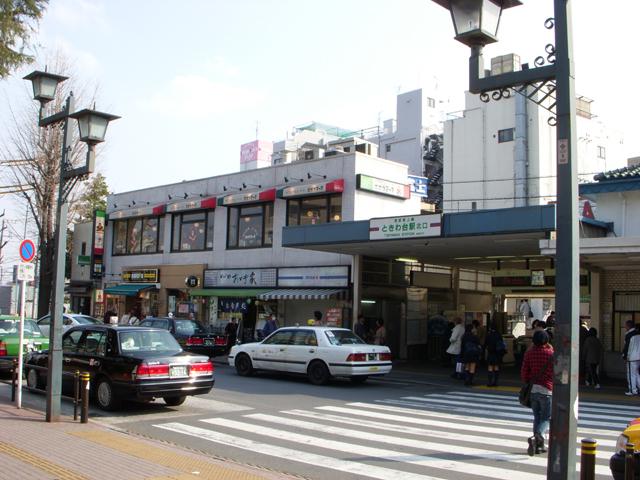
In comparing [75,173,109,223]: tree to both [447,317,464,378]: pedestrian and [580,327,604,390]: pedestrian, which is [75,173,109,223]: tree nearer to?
[447,317,464,378]: pedestrian

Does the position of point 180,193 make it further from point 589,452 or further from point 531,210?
point 589,452

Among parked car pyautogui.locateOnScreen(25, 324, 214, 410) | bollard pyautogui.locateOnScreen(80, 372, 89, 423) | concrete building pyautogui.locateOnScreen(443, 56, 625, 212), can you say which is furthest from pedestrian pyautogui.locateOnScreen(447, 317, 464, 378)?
concrete building pyautogui.locateOnScreen(443, 56, 625, 212)

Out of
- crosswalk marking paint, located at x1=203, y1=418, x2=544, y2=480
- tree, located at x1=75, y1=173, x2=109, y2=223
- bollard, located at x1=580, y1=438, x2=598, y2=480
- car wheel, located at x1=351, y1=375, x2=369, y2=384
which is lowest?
car wheel, located at x1=351, y1=375, x2=369, y2=384

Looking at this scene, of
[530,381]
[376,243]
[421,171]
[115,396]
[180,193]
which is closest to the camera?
[530,381]

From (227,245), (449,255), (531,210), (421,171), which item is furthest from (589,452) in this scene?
(421,171)

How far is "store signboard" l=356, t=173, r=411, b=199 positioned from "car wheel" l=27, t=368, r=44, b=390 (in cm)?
1465

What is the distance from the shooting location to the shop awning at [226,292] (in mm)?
28491

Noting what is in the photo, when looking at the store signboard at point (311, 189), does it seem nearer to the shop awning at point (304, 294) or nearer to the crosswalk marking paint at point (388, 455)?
the shop awning at point (304, 294)

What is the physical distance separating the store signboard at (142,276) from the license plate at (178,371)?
23.3 m

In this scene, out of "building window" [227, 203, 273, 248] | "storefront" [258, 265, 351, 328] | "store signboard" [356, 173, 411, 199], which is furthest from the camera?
"building window" [227, 203, 273, 248]

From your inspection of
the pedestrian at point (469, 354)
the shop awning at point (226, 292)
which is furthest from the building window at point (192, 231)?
the pedestrian at point (469, 354)

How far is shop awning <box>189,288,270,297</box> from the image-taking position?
2849 cm

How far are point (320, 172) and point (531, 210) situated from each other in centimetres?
1184

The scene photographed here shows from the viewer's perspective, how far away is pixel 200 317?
1276 inches
